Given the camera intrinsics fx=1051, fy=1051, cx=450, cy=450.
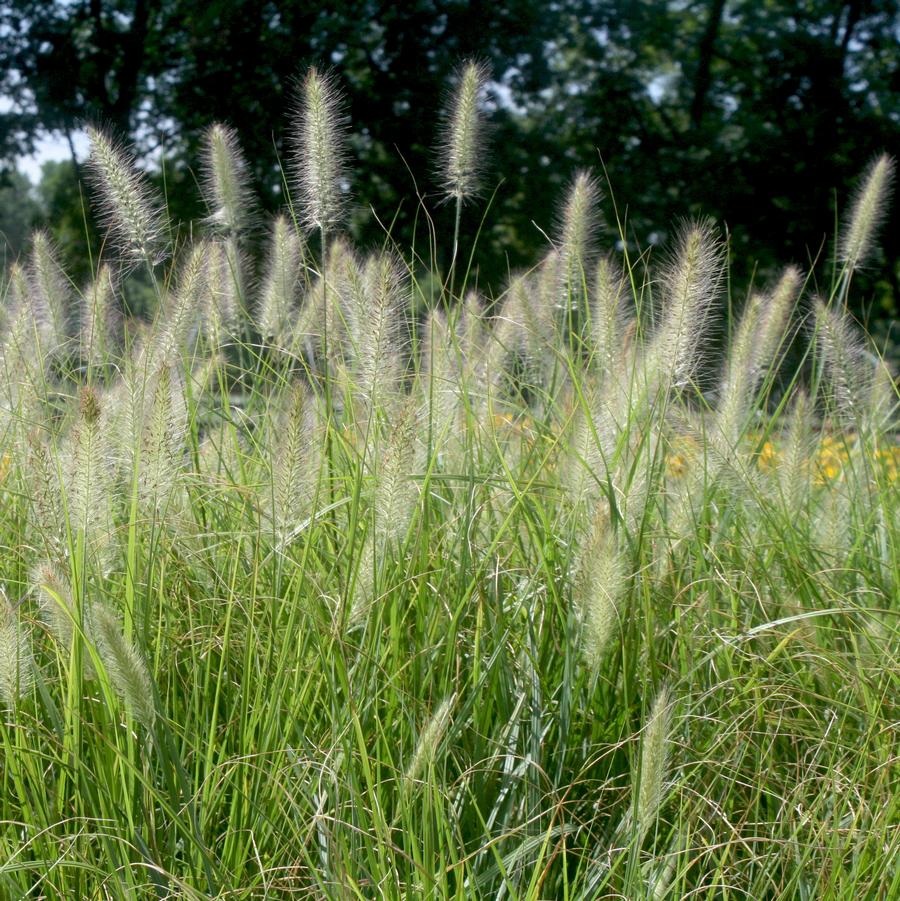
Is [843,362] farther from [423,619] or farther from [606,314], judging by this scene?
[423,619]

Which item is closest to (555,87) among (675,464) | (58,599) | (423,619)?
(675,464)

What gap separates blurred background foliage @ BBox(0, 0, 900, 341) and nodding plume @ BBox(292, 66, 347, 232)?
16.2 feet

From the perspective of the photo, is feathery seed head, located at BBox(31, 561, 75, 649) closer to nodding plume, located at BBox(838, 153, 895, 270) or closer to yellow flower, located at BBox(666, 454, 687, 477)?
yellow flower, located at BBox(666, 454, 687, 477)

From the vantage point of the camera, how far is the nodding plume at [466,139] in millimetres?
1767

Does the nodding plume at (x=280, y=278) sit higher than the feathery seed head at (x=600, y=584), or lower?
higher

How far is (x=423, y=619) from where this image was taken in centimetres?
145

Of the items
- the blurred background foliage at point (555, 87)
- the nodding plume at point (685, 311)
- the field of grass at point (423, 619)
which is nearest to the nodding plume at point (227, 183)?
the field of grass at point (423, 619)

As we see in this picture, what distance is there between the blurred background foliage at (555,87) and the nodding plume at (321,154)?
4.92 metres

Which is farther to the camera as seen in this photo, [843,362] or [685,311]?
[843,362]

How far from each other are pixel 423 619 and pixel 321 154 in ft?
2.29

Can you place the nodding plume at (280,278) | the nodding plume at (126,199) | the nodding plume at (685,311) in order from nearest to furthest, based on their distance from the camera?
the nodding plume at (685,311), the nodding plume at (126,199), the nodding plume at (280,278)

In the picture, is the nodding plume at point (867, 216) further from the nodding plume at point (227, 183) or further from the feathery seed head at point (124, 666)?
the feathery seed head at point (124, 666)

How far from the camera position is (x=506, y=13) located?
6.48 meters

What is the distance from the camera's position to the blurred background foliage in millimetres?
6500
